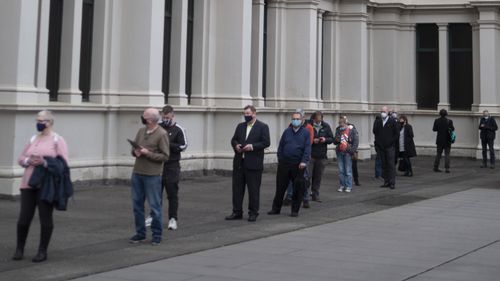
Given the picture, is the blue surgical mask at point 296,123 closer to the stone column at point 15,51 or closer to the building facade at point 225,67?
the building facade at point 225,67

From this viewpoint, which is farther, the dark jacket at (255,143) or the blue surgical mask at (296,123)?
the blue surgical mask at (296,123)

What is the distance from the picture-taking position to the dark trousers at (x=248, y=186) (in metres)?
12.8

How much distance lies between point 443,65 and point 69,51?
58.2 ft

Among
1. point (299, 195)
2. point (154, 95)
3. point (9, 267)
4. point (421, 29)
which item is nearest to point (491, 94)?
point (421, 29)

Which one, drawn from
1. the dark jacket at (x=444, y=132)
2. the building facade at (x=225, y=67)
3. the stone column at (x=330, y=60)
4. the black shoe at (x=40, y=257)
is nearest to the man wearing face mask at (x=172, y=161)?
the black shoe at (x=40, y=257)

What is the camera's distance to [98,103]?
1778 cm

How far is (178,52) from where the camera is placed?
2030 centimetres

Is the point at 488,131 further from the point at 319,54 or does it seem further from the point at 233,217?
the point at 233,217

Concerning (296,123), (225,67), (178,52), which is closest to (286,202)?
(296,123)

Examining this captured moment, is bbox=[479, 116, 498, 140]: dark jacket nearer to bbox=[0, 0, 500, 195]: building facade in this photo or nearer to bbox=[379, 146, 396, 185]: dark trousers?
bbox=[0, 0, 500, 195]: building facade

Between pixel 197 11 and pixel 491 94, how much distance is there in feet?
44.7

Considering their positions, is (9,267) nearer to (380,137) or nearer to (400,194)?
(400,194)

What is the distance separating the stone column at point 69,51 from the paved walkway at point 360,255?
24.3 feet

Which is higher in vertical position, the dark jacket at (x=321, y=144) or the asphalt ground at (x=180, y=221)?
the dark jacket at (x=321, y=144)
